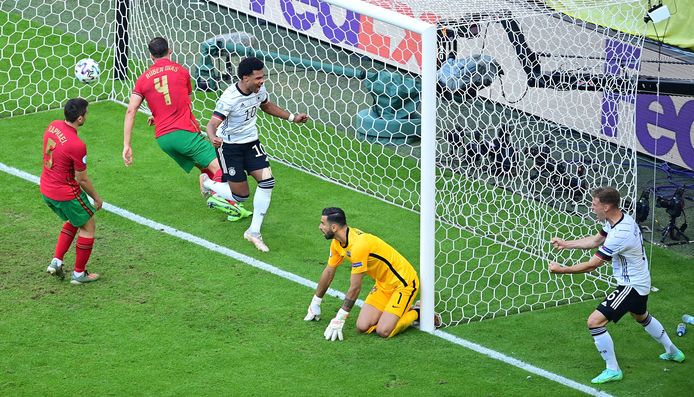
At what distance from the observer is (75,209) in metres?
9.80

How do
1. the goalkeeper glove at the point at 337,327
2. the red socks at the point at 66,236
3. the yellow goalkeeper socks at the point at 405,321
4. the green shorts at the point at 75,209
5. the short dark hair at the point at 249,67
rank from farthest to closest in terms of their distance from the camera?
1. the short dark hair at the point at 249,67
2. the red socks at the point at 66,236
3. the green shorts at the point at 75,209
4. the yellow goalkeeper socks at the point at 405,321
5. the goalkeeper glove at the point at 337,327

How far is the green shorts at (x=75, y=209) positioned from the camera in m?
9.77

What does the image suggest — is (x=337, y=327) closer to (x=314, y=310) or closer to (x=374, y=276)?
(x=314, y=310)

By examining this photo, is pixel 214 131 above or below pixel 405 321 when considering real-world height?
above

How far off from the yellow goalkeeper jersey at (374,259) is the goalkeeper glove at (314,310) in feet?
1.21

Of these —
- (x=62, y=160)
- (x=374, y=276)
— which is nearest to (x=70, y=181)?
(x=62, y=160)

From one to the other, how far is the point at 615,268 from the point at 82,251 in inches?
179

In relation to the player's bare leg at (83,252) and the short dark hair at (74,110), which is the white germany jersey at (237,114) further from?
the player's bare leg at (83,252)

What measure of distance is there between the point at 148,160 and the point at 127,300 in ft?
11.4

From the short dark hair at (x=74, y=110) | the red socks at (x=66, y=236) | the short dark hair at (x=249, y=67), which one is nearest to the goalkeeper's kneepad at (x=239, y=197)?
the short dark hair at (x=249, y=67)

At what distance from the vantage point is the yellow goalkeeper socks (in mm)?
9484

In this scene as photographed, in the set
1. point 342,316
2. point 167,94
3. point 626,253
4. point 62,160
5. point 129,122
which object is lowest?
point 342,316

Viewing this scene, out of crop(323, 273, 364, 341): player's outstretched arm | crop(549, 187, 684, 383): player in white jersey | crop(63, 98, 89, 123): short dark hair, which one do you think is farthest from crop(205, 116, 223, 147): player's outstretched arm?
crop(549, 187, 684, 383): player in white jersey

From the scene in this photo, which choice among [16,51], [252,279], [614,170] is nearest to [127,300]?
[252,279]
